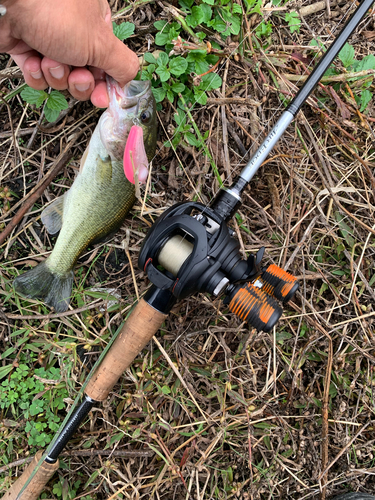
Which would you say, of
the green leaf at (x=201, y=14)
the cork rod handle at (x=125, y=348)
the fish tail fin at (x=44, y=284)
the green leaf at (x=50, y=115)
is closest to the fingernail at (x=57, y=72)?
the green leaf at (x=50, y=115)

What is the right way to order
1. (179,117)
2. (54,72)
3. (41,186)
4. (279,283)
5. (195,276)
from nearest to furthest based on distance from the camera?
Answer: 1. (195,276)
2. (279,283)
3. (54,72)
4. (179,117)
5. (41,186)

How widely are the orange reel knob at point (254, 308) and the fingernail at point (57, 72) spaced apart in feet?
5.15

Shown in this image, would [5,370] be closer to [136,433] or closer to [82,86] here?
[136,433]

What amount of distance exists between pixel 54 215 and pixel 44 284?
1.59 ft

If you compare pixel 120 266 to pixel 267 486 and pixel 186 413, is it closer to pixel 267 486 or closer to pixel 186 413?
pixel 186 413

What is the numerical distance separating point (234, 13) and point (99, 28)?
41.4 inches

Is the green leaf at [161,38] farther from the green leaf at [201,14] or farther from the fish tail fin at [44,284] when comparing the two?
the fish tail fin at [44,284]

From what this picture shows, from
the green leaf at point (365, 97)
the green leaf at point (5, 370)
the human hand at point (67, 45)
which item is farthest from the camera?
the green leaf at point (365, 97)

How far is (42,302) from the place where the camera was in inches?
97.6

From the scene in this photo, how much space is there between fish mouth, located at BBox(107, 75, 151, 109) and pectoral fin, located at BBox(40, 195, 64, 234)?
0.78 m

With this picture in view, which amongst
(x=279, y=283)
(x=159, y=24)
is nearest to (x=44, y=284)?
A: (x=279, y=283)

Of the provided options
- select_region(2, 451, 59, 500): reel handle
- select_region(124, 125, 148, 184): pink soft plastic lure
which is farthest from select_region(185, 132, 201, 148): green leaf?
select_region(2, 451, 59, 500): reel handle

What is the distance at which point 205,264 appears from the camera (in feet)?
5.61

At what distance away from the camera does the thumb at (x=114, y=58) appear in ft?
6.14
